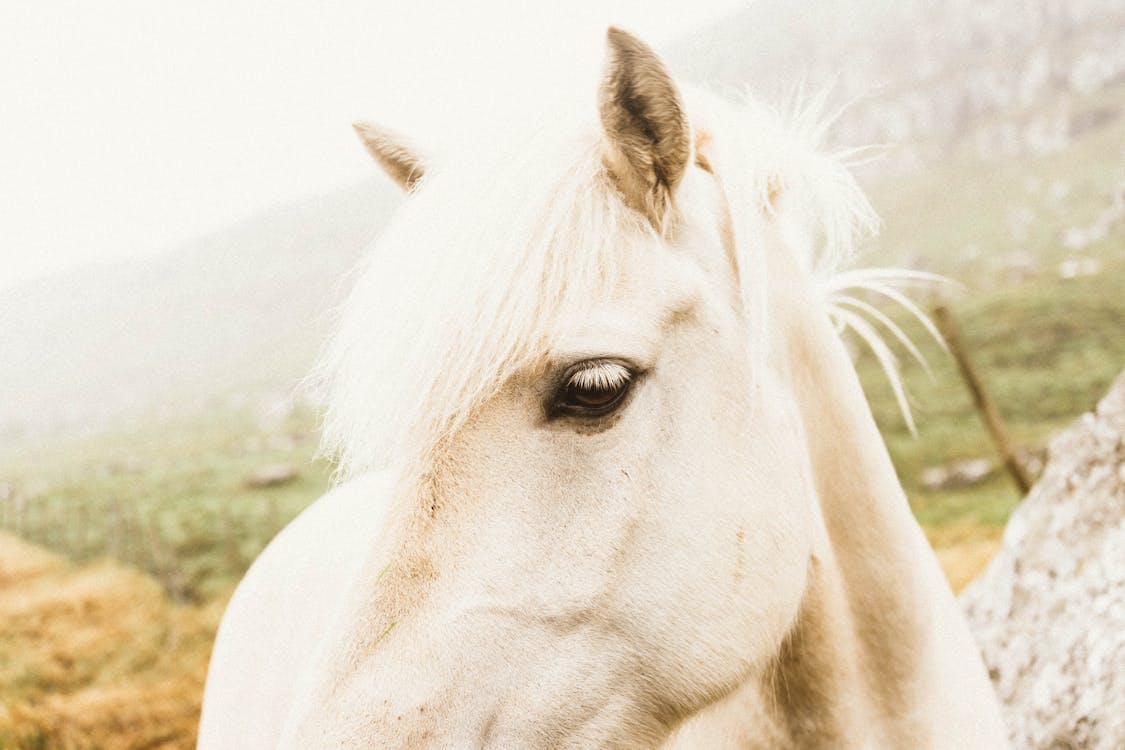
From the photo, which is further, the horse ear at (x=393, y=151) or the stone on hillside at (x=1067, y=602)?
the stone on hillside at (x=1067, y=602)

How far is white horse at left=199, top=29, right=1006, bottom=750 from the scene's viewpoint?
1313mm

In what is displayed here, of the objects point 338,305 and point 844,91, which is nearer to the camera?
point 338,305

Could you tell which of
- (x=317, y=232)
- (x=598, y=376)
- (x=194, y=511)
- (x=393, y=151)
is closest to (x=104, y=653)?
(x=393, y=151)

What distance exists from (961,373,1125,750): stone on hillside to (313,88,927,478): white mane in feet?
6.58

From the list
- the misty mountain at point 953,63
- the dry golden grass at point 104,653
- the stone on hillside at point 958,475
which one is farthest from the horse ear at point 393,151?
the misty mountain at point 953,63

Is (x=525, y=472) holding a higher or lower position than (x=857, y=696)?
higher

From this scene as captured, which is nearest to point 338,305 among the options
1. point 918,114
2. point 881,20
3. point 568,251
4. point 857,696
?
point 568,251

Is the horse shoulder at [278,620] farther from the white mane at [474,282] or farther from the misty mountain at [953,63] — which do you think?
the misty mountain at [953,63]

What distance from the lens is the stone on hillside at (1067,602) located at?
2.38 m

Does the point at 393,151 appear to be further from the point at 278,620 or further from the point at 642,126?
the point at 278,620

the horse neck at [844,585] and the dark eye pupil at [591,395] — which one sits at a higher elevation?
the dark eye pupil at [591,395]

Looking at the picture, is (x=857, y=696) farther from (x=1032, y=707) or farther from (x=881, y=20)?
(x=881, y=20)

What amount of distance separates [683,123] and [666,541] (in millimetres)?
862

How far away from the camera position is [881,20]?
138625 mm
